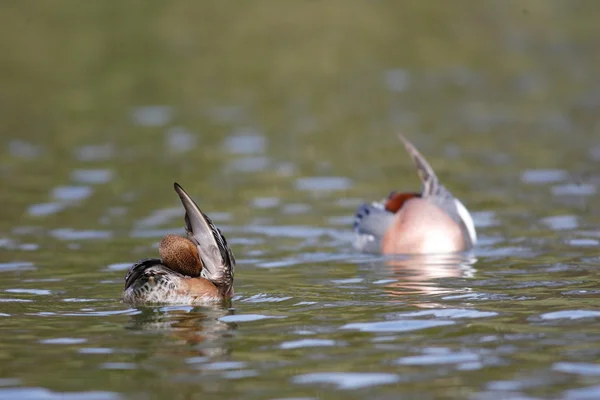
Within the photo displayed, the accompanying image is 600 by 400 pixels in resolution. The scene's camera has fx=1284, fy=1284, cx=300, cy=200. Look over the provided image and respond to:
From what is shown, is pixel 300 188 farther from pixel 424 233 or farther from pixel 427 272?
pixel 427 272

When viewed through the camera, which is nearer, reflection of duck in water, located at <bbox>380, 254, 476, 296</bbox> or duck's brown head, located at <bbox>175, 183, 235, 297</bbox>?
duck's brown head, located at <bbox>175, 183, 235, 297</bbox>

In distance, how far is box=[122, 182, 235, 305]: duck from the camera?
10898 mm

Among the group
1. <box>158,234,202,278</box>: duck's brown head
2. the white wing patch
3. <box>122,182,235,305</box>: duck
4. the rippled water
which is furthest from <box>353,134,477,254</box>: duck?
<box>158,234,202,278</box>: duck's brown head

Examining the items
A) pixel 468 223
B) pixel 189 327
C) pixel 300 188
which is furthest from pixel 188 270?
pixel 300 188

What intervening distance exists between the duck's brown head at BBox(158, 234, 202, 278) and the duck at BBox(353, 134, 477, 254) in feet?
11.2

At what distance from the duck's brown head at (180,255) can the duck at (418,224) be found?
134 inches

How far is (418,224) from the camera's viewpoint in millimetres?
13867

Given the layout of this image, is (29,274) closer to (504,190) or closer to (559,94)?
(504,190)

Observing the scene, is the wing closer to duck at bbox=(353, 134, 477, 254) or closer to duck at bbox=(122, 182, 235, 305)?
duck at bbox=(122, 182, 235, 305)

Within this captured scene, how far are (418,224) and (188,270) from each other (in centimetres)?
357

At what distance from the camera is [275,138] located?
2152 centimetres

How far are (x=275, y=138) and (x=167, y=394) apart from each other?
13587 mm

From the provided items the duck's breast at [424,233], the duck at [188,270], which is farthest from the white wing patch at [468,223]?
the duck at [188,270]

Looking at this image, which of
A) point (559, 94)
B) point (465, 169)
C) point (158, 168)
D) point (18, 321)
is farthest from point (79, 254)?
point (559, 94)
